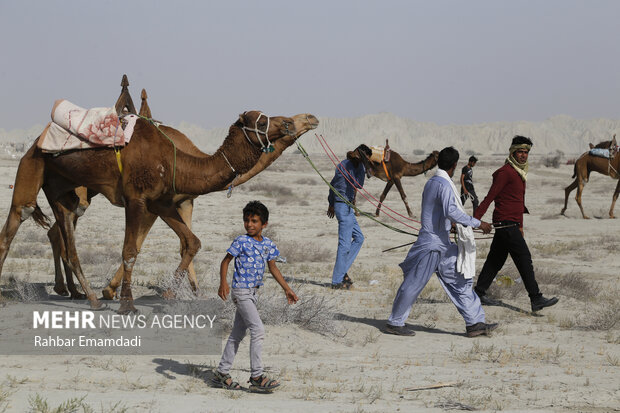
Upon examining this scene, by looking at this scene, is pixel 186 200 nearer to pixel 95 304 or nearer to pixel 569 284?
pixel 95 304

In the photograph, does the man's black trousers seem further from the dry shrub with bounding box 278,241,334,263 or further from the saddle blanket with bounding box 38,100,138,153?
the dry shrub with bounding box 278,241,334,263

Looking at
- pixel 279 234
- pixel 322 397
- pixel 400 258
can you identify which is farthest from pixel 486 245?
pixel 322 397

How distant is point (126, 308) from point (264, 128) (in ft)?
7.64

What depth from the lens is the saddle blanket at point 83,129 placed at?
754 centimetres

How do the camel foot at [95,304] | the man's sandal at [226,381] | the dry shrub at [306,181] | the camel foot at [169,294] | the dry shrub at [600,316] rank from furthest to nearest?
the dry shrub at [306,181], the camel foot at [169,294], the dry shrub at [600,316], the camel foot at [95,304], the man's sandal at [226,381]

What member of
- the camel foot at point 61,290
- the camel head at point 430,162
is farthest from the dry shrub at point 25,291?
the camel head at point 430,162

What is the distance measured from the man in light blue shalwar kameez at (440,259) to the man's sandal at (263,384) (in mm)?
2537

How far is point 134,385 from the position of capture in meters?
5.62

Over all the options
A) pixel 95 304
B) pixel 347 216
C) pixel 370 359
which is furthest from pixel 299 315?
pixel 347 216

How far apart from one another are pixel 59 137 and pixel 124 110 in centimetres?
131

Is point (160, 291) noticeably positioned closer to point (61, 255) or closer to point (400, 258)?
point (61, 255)

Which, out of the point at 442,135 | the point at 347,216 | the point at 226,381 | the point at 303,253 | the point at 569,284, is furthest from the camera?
the point at 442,135

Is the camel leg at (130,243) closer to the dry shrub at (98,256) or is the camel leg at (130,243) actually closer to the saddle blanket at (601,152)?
the dry shrub at (98,256)

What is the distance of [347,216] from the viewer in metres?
10.5
